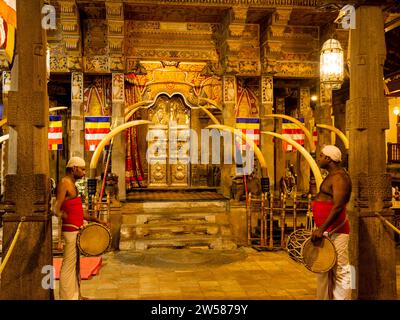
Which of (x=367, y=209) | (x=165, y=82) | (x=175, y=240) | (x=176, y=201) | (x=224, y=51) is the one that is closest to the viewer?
(x=367, y=209)

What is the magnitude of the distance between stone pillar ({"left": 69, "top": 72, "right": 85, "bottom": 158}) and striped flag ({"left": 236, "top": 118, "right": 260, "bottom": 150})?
16.4 ft

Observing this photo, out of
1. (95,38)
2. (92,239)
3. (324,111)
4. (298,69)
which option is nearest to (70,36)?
(95,38)

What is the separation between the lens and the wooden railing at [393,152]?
20.5 metres

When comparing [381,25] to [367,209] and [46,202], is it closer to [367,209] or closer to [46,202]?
[367,209]

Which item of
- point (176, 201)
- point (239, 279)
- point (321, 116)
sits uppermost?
point (321, 116)

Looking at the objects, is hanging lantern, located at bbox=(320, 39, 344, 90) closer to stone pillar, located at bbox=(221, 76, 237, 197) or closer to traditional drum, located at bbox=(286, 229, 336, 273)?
stone pillar, located at bbox=(221, 76, 237, 197)

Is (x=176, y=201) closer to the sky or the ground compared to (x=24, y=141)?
closer to the ground

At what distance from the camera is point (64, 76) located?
582 inches

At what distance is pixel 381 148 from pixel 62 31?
10625 millimetres

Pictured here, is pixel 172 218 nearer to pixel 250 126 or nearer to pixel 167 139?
pixel 250 126

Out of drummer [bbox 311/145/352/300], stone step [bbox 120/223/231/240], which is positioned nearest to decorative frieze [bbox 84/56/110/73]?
stone step [bbox 120/223/231/240]

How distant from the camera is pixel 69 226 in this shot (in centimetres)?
599

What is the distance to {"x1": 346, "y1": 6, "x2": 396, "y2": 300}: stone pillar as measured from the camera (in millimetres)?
6254

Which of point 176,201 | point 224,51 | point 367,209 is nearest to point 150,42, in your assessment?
point 224,51
